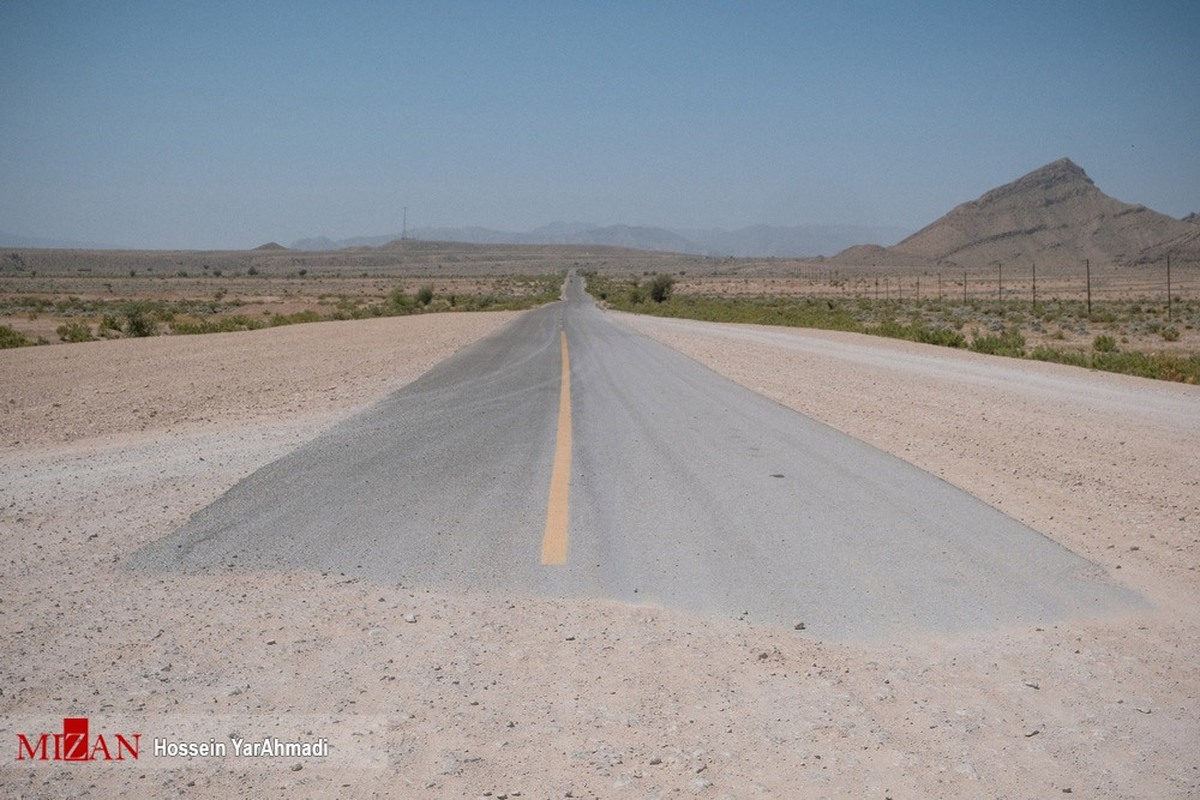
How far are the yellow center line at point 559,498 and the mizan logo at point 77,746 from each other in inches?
113

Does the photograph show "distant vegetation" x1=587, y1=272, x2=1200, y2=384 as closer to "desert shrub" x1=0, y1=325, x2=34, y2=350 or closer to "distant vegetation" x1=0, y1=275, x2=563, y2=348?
"distant vegetation" x1=0, y1=275, x2=563, y2=348

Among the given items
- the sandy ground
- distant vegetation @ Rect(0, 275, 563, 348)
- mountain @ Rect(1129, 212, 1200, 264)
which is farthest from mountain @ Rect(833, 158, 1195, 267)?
the sandy ground

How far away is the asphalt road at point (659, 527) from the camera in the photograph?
5629mm

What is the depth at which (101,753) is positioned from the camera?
3.76 m

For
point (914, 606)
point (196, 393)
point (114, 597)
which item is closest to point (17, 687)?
point (114, 597)

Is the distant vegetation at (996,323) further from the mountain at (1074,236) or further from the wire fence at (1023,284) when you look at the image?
the mountain at (1074,236)

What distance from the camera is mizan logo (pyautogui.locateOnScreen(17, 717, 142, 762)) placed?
3730 millimetres

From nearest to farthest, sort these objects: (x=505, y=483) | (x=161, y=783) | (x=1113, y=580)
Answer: (x=161, y=783) < (x=1113, y=580) < (x=505, y=483)

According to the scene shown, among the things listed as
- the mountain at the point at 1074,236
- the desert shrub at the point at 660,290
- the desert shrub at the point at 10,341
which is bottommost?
the desert shrub at the point at 10,341

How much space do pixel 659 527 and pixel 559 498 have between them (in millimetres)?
1206

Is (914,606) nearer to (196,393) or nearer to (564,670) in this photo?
(564,670)

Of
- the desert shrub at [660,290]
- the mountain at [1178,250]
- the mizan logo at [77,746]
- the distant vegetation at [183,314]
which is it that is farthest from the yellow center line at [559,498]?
the mountain at [1178,250]

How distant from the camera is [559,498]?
7.95 m

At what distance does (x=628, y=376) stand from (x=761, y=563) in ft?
41.3
